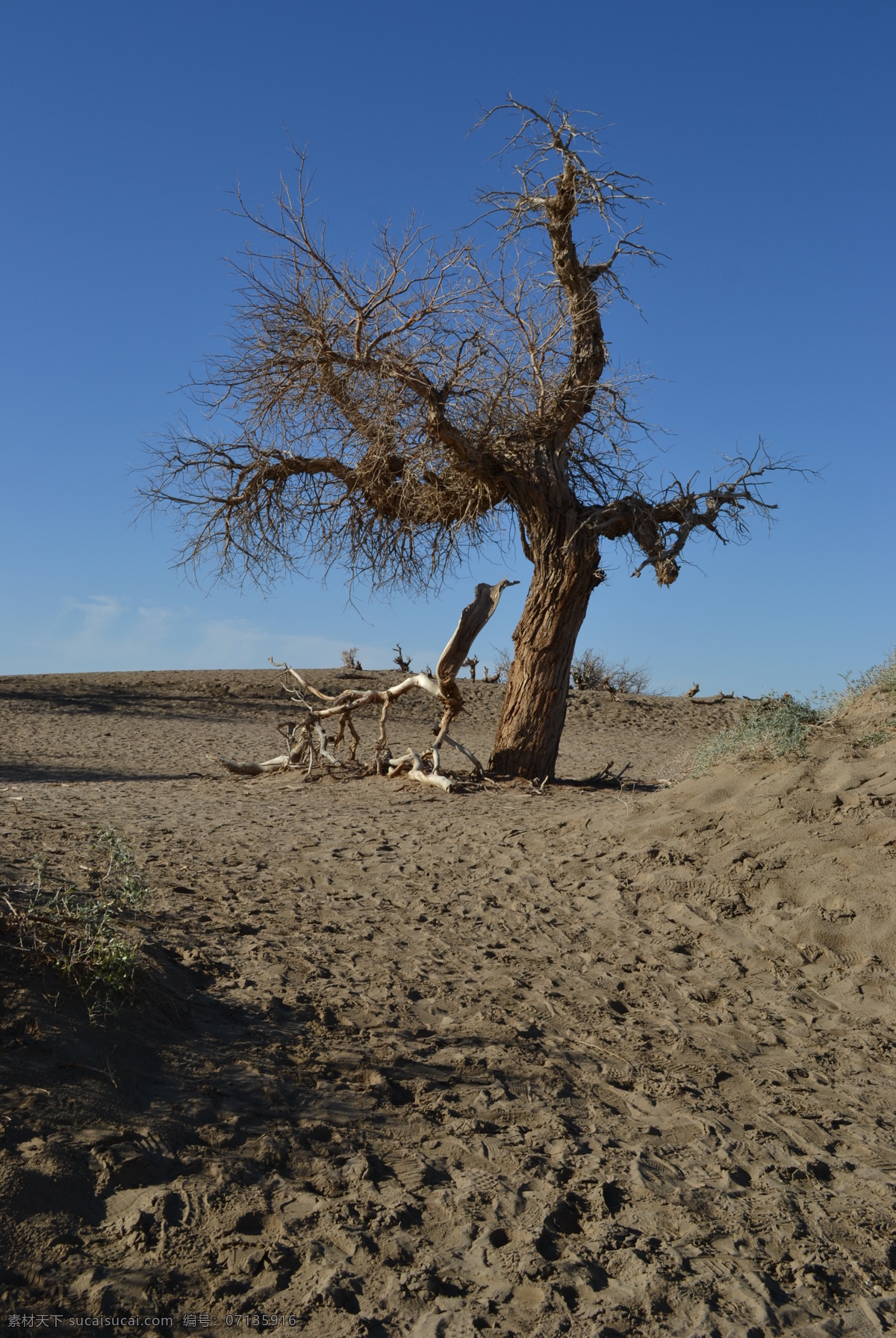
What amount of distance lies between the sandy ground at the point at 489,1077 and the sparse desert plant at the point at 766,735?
0.85ft

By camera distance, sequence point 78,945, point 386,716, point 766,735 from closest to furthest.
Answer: point 78,945 < point 766,735 < point 386,716

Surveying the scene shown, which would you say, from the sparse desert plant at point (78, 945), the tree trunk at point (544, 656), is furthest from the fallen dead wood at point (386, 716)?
the sparse desert plant at point (78, 945)

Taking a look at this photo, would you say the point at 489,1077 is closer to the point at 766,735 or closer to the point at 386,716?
the point at 766,735

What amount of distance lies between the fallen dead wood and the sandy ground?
9.18 ft

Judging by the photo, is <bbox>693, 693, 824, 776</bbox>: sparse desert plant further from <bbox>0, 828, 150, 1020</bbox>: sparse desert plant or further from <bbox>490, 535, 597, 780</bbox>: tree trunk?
<bbox>0, 828, 150, 1020</bbox>: sparse desert plant

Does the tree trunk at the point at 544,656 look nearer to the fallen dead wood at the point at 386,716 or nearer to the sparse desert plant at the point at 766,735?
the fallen dead wood at the point at 386,716

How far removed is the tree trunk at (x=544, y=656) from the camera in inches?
438

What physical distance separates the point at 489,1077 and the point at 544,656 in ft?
24.6

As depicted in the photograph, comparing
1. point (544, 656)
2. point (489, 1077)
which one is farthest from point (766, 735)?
point (489, 1077)

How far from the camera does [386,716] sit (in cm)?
1205

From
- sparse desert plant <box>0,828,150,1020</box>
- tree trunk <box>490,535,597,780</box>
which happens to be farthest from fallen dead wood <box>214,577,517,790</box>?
sparse desert plant <box>0,828,150,1020</box>

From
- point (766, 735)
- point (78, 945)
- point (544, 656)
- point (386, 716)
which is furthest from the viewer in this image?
point (386, 716)

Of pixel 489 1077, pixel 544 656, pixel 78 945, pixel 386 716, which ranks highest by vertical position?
pixel 544 656

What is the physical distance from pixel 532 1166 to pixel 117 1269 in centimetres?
140
